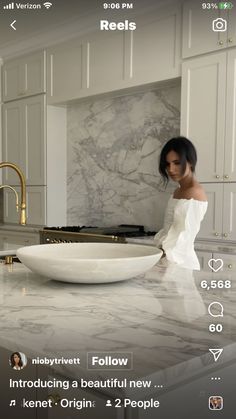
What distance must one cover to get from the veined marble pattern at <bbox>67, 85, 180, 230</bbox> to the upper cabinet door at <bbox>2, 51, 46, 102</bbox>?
1.03ft

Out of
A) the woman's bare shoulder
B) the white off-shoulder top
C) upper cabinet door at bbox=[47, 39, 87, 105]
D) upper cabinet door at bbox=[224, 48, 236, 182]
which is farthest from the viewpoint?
upper cabinet door at bbox=[47, 39, 87, 105]

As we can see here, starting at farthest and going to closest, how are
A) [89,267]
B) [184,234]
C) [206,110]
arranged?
[206,110], [184,234], [89,267]

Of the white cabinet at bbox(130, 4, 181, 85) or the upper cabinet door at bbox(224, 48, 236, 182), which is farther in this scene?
the white cabinet at bbox(130, 4, 181, 85)

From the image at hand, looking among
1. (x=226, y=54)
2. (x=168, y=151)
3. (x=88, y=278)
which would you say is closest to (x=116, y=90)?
(x=226, y=54)

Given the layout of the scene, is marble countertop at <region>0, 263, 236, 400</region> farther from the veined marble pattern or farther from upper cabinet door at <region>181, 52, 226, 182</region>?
the veined marble pattern

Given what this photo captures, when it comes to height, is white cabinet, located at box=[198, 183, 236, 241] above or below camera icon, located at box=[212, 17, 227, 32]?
below

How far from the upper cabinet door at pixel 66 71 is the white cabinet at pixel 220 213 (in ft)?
4.18

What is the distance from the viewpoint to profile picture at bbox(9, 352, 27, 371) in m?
0.44

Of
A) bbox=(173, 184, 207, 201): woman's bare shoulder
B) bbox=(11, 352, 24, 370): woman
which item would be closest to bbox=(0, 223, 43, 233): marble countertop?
bbox=(173, 184, 207, 201): woman's bare shoulder

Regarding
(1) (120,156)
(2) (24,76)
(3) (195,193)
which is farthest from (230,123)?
(2) (24,76)

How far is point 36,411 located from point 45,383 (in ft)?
0.08

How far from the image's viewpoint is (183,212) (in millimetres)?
1663

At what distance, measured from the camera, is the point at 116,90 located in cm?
275

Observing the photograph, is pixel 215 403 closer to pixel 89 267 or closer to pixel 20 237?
pixel 89 267
